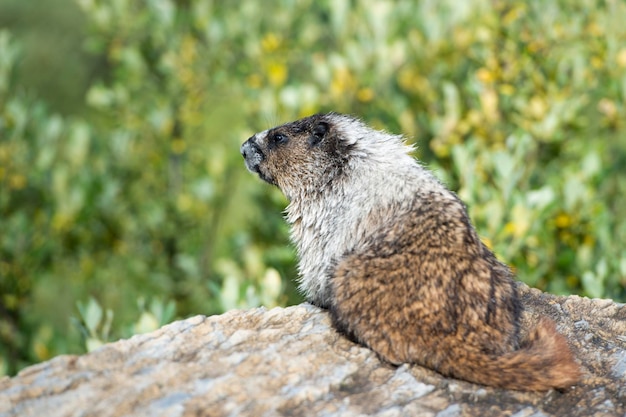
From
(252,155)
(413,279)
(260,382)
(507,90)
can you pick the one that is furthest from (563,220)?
(260,382)

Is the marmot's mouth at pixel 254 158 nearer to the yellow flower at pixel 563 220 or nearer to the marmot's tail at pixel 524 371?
the marmot's tail at pixel 524 371

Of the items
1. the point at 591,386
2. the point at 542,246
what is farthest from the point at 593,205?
the point at 591,386

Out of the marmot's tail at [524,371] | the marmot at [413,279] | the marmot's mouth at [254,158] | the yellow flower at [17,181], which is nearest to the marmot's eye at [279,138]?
the marmot's mouth at [254,158]

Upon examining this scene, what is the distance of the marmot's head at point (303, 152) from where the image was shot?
160 inches

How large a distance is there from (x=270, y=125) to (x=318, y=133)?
1.40 m

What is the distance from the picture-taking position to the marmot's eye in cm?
430

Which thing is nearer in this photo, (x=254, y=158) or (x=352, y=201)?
(x=352, y=201)

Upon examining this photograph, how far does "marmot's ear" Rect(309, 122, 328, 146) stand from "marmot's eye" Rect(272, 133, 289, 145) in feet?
0.54

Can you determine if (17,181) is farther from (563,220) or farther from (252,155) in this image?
(563,220)

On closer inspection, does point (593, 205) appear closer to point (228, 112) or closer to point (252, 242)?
point (252, 242)

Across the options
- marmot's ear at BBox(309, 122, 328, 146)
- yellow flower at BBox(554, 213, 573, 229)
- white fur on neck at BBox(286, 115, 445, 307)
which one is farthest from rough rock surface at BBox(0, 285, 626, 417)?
yellow flower at BBox(554, 213, 573, 229)

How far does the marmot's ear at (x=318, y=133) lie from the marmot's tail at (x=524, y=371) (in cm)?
163

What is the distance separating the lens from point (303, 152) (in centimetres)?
421

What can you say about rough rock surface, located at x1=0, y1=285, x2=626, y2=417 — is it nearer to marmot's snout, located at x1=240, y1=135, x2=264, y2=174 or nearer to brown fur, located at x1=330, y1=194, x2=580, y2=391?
brown fur, located at x1=330, y1=194, x2=580, y2=391
